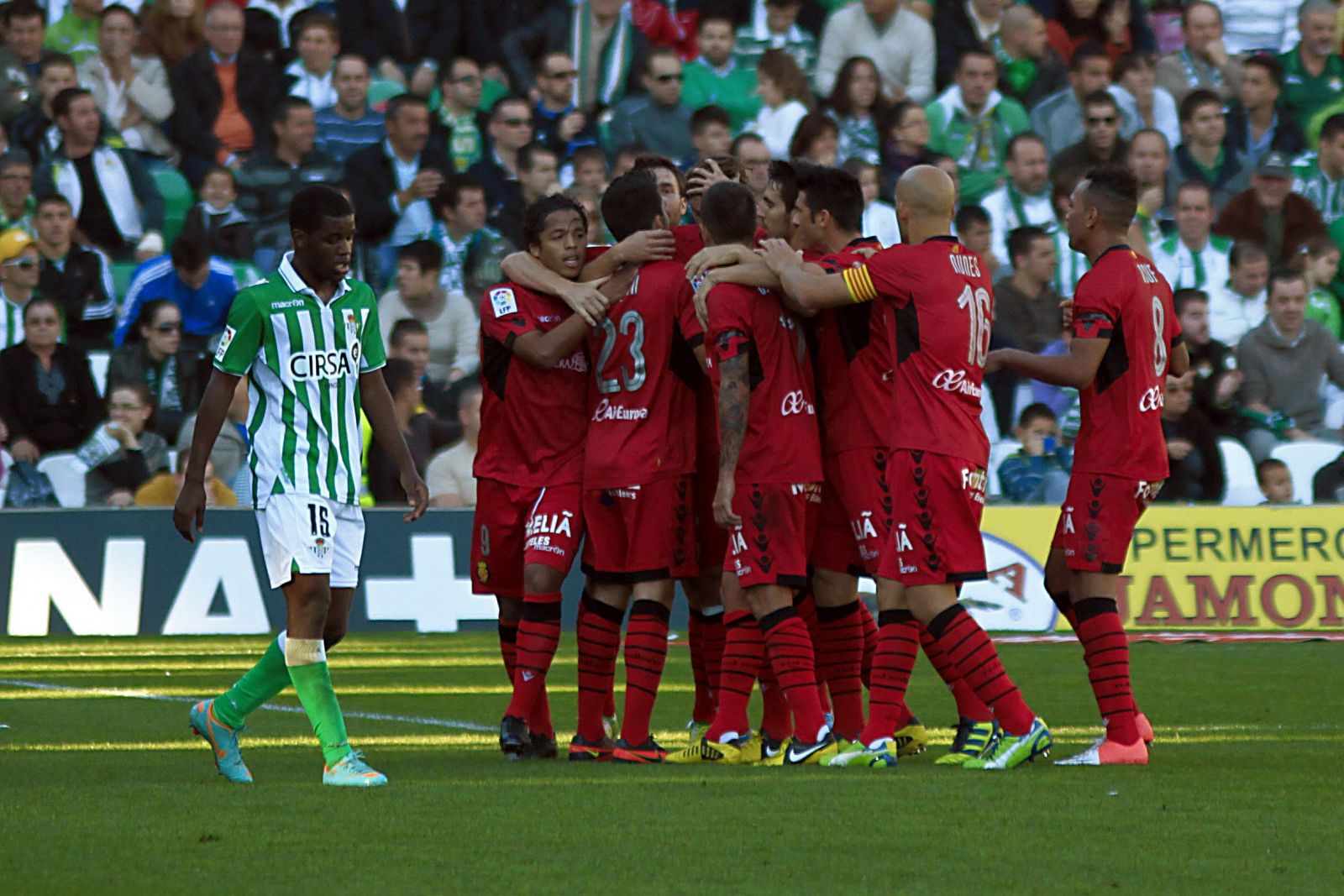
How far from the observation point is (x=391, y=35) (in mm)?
18609

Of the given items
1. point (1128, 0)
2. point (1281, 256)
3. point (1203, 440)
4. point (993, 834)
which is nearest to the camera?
point (993, 834)

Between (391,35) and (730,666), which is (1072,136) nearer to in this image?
(391,35)

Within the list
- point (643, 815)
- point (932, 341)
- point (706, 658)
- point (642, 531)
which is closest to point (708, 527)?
point (642, 531)

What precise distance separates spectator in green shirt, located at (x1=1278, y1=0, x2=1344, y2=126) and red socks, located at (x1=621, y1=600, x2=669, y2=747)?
13627 millimetres

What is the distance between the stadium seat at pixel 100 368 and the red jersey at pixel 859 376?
9268 millimetres

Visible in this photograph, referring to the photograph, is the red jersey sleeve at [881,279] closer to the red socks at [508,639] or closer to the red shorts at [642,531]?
the red shorts at [642,531]

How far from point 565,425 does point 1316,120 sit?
44.3ft

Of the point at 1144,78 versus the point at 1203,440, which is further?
the point at 1144,78

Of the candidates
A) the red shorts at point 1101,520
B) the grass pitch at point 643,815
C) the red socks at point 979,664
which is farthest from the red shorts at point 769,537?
the red shorts at point 1101,520

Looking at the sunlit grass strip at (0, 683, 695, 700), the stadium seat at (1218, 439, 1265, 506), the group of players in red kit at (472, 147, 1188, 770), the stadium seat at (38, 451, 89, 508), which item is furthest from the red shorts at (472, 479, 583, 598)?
the stadium seat at (1218, 439, 1265, 506)

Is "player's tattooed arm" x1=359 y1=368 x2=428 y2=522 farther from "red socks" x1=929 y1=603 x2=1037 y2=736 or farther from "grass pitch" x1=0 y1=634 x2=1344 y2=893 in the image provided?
"red socks" x1=929 y1=603 x2=1037 y2=736

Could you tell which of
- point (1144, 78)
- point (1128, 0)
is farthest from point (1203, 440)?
point (1128, 0)

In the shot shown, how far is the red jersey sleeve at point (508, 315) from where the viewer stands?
8148 mm

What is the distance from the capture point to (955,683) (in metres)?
7.79
